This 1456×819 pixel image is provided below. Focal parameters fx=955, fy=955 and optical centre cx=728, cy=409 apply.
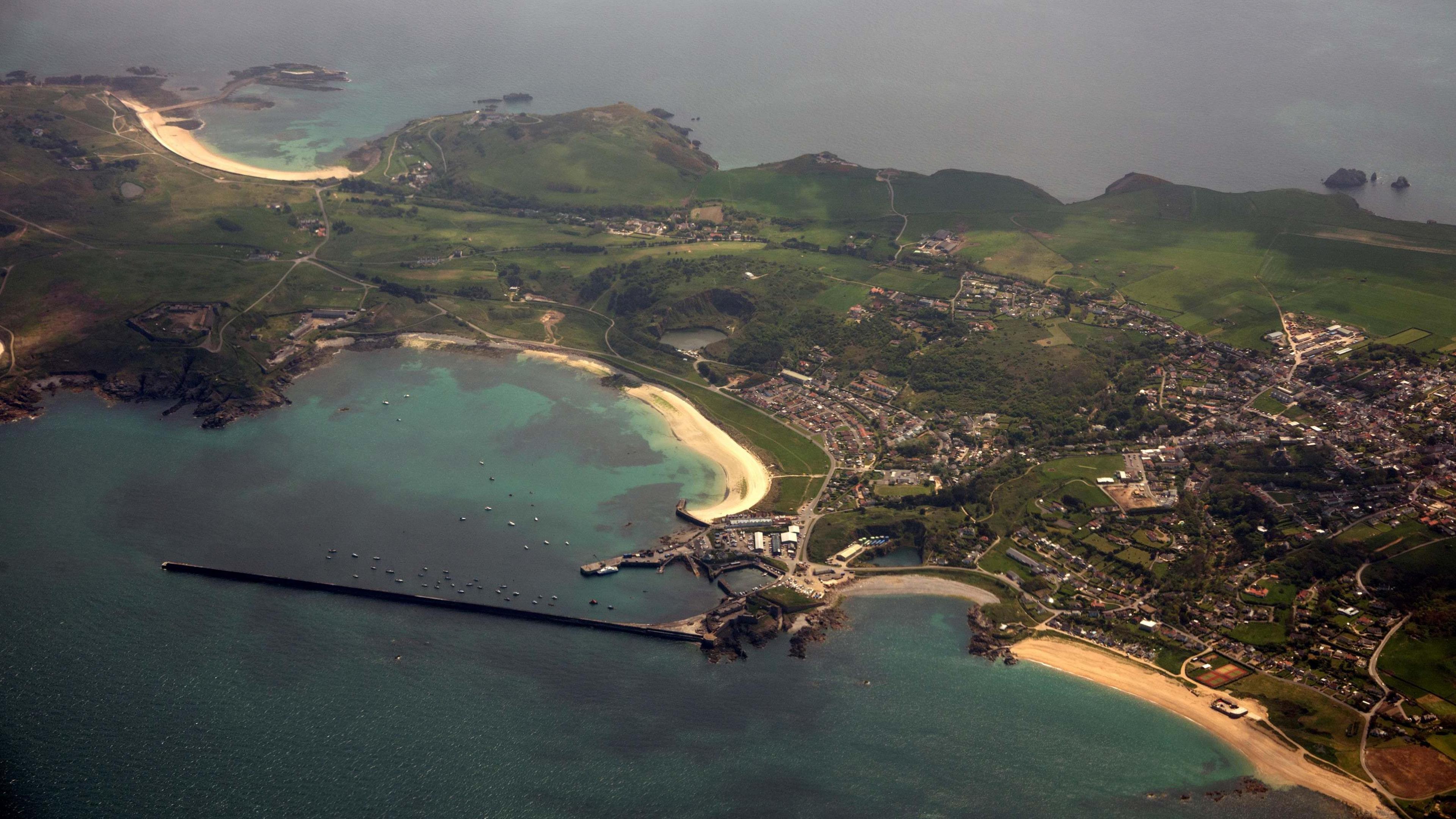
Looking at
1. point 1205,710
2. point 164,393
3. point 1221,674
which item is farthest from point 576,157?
point 1205,710

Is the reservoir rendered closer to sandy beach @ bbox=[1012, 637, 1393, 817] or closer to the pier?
the pier

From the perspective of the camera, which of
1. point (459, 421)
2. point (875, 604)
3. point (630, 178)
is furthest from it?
point (630, 178)

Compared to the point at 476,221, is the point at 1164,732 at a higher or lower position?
lower

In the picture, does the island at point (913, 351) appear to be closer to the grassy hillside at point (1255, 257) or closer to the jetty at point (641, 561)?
the jetty at point (641, 561)

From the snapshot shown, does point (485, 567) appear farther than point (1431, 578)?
Yes

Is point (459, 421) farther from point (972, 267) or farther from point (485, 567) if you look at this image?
point (972, 267)

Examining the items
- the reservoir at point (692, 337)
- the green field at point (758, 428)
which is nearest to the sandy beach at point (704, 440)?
the green field at point (758, 428)

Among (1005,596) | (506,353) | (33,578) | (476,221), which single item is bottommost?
(33,578)

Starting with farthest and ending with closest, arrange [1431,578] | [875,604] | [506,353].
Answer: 1. [506,353]
2. [875,604]
3. [1431,578]

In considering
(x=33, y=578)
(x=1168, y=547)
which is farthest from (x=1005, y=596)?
(x=33, y=578)
